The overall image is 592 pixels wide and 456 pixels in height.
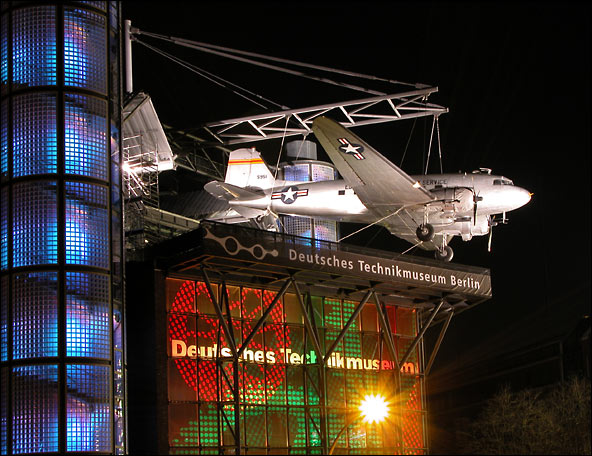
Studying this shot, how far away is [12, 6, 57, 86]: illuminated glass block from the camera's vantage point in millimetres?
23594

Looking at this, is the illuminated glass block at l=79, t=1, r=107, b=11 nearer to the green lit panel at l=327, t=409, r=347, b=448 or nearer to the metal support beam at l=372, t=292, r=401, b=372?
the metal support beam at l=372, t=292, r=401, b=372

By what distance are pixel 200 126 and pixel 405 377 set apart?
16.2m

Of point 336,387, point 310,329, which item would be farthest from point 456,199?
point 336,387

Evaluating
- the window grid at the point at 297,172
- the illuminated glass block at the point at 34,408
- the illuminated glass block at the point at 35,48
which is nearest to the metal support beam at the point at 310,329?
the window grid at the point at 297,172

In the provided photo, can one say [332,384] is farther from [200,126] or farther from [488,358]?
[488,358]

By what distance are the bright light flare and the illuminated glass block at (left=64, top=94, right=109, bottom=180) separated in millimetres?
23680

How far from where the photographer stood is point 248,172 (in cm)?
4756

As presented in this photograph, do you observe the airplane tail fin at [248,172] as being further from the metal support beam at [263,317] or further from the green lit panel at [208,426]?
the green lit panel at [208,426]

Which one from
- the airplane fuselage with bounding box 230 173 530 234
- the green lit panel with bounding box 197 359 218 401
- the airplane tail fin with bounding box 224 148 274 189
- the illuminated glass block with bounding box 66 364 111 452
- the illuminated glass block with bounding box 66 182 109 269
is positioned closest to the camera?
the illuminated glass block with bounding box 66 364 111 452

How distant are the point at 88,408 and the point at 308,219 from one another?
98.6 ft

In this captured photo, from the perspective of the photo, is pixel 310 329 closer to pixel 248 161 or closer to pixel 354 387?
pixel 354 387

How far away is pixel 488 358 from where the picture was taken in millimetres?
80750

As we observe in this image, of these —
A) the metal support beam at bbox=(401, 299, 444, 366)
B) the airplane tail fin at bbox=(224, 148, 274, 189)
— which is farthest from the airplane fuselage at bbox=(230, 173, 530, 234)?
the metal support beam at bbox=(401, 299, 444, 366)
